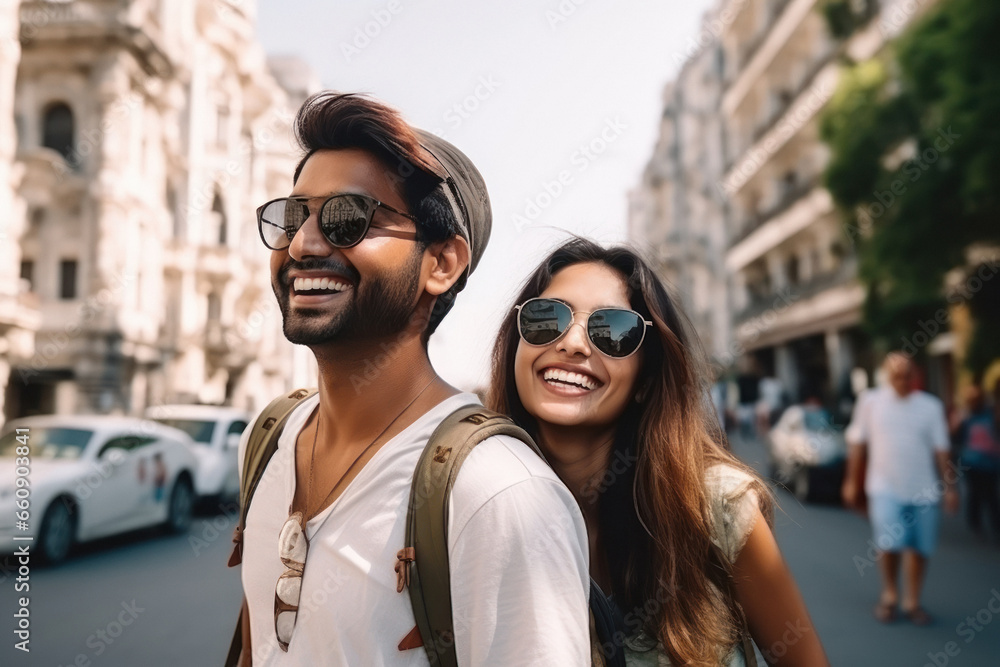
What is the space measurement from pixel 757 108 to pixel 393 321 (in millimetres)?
37552

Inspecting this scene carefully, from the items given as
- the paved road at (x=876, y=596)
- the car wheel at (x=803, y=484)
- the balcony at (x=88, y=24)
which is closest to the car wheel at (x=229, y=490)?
the paved road at (x=876, y=596)

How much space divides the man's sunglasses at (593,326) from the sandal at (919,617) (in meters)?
5.13

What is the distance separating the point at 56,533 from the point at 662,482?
25.4 feet

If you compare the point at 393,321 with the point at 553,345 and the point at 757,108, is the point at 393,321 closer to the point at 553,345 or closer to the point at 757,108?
the point at 553,345

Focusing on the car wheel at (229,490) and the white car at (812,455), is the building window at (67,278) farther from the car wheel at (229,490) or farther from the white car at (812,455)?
the white car at (812,455)

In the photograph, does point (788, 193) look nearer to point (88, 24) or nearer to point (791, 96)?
point (791, 96)

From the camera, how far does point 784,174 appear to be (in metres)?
33.7

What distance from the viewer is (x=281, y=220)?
5.76 ft

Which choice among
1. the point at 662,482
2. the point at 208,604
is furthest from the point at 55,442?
the point at 662,482

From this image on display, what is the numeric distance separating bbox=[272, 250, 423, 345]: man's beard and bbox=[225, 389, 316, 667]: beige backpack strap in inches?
13.3

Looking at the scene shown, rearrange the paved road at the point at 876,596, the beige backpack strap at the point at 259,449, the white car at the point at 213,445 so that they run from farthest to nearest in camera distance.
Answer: the white car at the point at 213,445 < the paved road at the point at 876,596 < the beige backpack strap at the point at 259,449

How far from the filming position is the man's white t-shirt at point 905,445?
6387mm

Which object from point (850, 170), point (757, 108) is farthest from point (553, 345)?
point (757, 108)

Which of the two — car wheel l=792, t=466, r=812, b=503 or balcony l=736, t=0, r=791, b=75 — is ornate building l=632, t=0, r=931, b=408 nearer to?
balcony l=736, t=0, r=791, b=75
